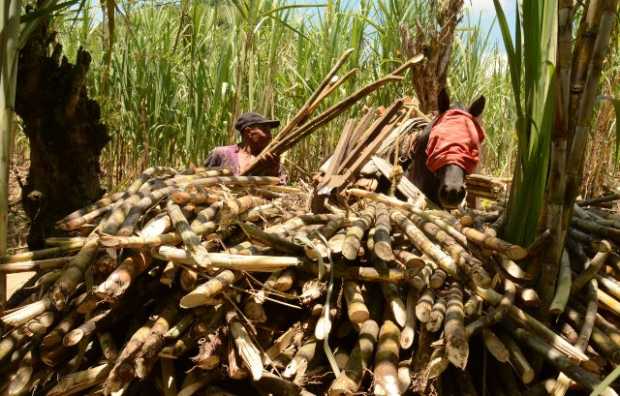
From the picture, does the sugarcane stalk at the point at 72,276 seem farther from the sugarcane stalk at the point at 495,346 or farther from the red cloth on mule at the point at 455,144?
the red cloth on mule at the point at 455,144

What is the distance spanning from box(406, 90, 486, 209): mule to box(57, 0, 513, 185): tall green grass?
1.77 m

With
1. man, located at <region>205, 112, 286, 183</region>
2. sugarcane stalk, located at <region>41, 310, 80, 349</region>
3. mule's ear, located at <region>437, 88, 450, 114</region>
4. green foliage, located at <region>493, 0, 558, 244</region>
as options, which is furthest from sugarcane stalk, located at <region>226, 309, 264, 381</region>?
man, located at <region>205, 112, 286, 183</region>

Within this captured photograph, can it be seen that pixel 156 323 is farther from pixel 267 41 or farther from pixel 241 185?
pixel 267 41

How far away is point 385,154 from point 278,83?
10.8 feet

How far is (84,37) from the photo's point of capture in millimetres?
5449

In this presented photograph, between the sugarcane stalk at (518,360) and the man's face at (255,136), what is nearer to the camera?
the sugarcane stalk at (518,360)

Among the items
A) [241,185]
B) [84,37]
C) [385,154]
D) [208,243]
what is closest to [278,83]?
[84,37]

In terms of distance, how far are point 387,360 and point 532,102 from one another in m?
0.87

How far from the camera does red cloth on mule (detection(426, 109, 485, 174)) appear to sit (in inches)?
103

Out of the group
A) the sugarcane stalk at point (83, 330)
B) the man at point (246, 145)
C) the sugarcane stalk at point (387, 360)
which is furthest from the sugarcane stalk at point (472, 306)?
the man at point (246, 145)

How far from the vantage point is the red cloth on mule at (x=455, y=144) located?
2.62m

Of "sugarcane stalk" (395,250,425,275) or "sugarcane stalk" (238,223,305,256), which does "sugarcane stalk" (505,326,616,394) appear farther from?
"sugarcane stalk" (238,223,305,256)

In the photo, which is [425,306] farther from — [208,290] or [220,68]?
[220,68]

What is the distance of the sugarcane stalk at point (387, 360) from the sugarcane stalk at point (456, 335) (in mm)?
156
